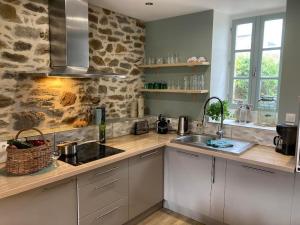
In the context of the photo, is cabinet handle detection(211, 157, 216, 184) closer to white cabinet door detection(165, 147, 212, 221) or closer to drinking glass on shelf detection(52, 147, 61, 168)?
white cabinet door detection(165, 147, 212, 221)

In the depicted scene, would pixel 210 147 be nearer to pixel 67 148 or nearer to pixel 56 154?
pixel 67 148

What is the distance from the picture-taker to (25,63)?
2.17 metres

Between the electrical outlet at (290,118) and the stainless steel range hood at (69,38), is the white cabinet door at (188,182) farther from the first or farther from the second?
the stainless steel range hood at (69,38)

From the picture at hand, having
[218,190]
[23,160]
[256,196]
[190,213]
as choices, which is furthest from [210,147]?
[23,160]

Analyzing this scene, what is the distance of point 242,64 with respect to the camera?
3.06m

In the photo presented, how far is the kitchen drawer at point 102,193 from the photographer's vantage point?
191cm

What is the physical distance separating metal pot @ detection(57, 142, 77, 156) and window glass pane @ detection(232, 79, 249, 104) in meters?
2.17

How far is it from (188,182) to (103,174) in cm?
100

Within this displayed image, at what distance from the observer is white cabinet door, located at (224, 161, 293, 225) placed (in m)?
1.97

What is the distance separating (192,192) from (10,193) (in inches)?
69.7

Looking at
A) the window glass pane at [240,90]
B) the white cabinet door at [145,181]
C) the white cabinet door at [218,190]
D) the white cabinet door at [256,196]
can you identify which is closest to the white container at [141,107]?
the white cabinet door at [145,181]

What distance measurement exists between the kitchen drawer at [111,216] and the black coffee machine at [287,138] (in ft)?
5.25

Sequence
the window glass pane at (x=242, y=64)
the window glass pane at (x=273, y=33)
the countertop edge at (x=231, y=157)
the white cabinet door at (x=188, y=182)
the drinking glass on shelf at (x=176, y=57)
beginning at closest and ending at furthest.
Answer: the countertop edge at (x=231, y=157) → the white cabinet door at (x=188, y=182) → the window glass pane at (x=273, y=33) → the window glass pane at (x=242, y=64) → the drinking glass on shelf at (x=176, y=57)

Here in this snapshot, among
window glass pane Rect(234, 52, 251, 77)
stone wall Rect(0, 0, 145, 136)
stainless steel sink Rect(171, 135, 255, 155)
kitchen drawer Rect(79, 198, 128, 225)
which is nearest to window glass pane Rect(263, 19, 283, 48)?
window glass pane Rect(234, 52, 251, 77)
